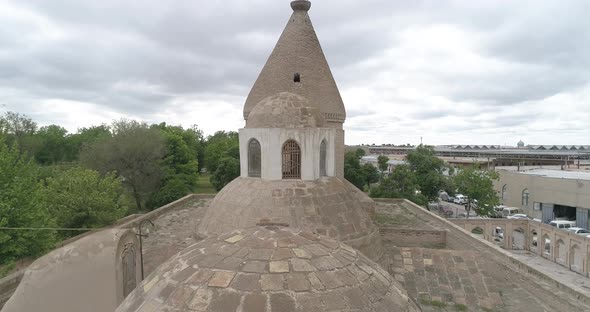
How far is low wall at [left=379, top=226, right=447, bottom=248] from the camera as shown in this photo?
1460 centimetres

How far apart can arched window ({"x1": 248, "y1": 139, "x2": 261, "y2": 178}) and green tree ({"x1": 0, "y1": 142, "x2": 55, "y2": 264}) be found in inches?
350

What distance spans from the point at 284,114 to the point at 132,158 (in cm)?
2548

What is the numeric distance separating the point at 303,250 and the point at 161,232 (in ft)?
40.1

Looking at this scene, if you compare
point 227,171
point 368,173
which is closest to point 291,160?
point 227,171

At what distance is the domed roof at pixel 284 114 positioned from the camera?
9.27 meters

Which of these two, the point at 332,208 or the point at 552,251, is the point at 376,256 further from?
the point at 552,251

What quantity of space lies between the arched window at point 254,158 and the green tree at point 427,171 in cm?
2867

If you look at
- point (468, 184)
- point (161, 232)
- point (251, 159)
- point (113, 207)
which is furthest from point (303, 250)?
point (468, 184)

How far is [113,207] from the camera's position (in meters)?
19.8

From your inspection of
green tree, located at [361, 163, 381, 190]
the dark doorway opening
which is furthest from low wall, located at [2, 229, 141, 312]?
the dark doorway opening

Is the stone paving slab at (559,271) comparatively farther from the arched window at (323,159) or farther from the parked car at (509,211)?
the arched window at (323,159)

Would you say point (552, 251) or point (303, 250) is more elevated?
point (303, 250)

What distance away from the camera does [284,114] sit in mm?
9297

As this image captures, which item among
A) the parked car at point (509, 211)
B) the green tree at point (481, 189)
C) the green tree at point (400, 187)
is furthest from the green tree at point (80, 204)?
the parked car at point (509, 211)
